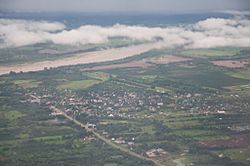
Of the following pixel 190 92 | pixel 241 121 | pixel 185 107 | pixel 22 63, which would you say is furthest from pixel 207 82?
pixel 22 63

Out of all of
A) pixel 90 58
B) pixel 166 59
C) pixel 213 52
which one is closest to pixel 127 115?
pixel 166 59

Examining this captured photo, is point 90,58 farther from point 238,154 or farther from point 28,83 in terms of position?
point 238,154

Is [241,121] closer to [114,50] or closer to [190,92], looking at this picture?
[190,92]

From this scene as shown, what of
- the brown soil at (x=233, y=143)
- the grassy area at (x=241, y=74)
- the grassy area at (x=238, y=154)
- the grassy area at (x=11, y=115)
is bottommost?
the grassy area at (x=238, y=154)

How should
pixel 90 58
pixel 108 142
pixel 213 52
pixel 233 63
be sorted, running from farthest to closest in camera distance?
1. pixel 213 52
2. pixel 90 58
3. pixel 233 63
4. pixel 108 142

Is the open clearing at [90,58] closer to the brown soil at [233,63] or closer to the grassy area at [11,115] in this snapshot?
the brown soil at [233,63]

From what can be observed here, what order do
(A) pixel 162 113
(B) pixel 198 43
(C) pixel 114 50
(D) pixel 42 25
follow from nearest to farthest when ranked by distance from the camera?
(A) pixel 162 113, (C) pixel 114 50, (B) pixel 198 43, (D) pixel 42 25

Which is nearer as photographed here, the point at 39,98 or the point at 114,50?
the point at 39,98

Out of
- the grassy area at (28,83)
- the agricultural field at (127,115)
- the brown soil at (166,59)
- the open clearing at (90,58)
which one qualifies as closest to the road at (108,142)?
the agricultural field at (127,115)
